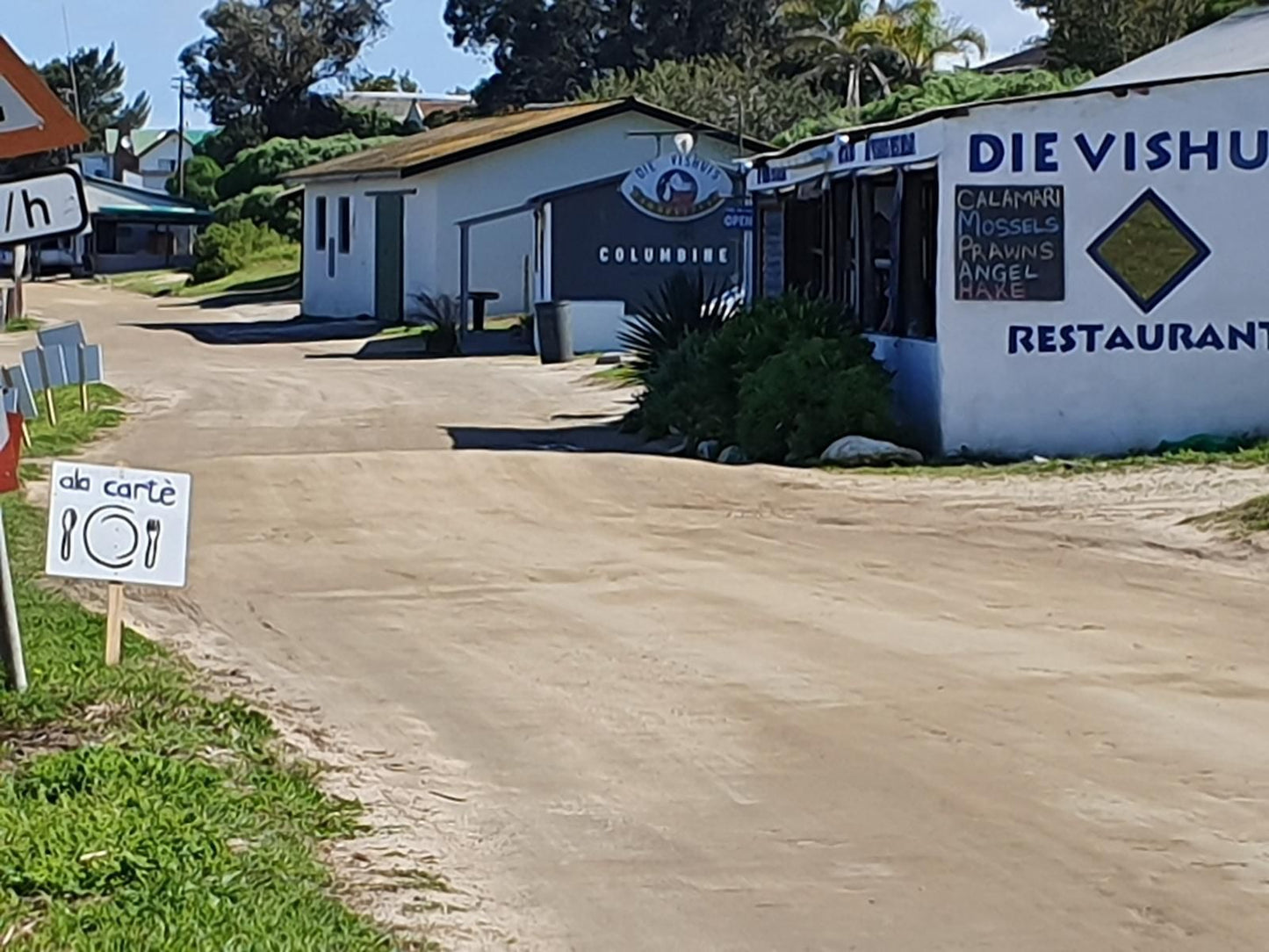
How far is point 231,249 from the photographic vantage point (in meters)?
62.0

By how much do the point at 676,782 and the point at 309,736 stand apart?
1.49 m

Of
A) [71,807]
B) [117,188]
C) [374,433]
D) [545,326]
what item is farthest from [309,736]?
[117,188]

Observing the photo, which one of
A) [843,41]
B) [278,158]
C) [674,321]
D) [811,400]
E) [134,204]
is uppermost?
[843,41]

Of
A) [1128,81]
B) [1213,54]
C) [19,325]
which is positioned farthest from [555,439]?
[19,325]

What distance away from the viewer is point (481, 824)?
264 inches

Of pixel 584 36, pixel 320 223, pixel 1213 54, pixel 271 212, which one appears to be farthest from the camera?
pixel 584 36

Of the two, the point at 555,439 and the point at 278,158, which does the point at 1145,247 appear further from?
the point at 278,158

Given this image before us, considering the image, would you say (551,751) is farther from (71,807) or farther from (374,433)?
(374,433)

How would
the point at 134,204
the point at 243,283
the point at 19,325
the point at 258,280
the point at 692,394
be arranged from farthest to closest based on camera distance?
the point at 134,204 → the point at 243,283 → the point at 258,280 → the point at 19,325 → the point at 692,394

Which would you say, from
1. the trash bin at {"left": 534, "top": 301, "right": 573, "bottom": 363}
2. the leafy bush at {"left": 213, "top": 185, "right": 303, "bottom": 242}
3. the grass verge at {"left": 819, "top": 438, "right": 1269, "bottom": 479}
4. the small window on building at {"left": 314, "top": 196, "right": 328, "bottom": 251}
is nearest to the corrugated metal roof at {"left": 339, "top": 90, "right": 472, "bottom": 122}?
the leafy bush at {"left": 213, "top": 185, "right": 303, "bottom": 242}

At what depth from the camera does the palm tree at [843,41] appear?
5841 cm

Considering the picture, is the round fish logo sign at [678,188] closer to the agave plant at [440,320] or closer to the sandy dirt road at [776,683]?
the agave plant at [440,320]

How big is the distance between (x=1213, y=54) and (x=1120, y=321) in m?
6.02

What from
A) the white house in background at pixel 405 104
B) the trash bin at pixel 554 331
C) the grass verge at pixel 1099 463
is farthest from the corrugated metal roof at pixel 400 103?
the grass verge at pixel 1099 463
